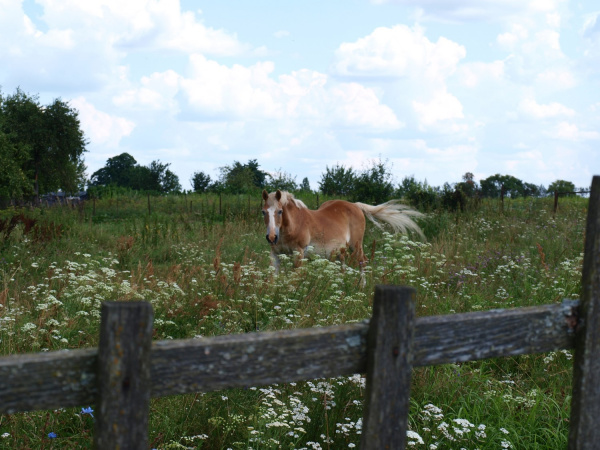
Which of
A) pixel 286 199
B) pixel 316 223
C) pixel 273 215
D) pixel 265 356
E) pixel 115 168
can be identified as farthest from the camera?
pixel 115 168

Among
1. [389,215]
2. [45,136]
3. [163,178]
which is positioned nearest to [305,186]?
[389,215]

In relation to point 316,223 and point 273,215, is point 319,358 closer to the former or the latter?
point 273,215

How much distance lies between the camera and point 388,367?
1.88 meters

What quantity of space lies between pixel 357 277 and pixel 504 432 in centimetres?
393

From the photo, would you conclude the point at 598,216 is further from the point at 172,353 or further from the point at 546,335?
the point at 172,353

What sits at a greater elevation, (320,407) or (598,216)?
(598,216)

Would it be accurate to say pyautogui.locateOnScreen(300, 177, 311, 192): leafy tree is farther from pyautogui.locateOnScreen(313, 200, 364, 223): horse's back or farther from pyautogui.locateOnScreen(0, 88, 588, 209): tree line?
pyautogui.locateOnScreen(313, 200, 364, 223): horse's back

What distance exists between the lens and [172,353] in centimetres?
171

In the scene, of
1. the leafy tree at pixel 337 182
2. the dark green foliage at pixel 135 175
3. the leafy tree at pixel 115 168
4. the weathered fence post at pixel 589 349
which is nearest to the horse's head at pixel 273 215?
the weathered fence post at pixel 589 349

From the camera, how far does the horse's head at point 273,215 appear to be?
8.91m

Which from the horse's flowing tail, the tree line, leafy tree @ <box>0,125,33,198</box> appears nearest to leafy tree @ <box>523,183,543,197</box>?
the tree line

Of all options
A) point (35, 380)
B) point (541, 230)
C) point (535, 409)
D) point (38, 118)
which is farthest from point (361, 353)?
point (38, 118)

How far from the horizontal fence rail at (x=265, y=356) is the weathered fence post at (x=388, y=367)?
0.06m

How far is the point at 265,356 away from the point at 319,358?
176mm
